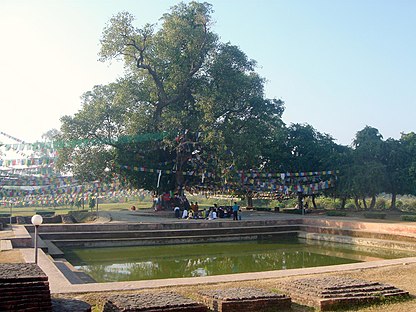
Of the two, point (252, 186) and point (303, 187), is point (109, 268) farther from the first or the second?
point (303, 187)

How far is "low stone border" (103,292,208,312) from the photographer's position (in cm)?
664

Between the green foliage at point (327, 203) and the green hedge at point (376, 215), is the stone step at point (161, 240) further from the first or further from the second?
the green foliage at point (327, 203)

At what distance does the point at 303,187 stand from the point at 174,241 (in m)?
13.0

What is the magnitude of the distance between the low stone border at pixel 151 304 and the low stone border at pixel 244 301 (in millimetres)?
340

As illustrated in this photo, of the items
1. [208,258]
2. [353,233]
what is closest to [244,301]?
[208,258]

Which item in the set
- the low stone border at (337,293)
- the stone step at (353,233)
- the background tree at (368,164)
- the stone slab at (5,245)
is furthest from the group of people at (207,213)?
the low stone border at (337,293)

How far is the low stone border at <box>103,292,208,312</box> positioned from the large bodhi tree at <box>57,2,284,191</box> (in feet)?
67.2

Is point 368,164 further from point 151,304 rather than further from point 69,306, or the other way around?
point 69,306

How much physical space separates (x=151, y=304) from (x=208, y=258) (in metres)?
11.2

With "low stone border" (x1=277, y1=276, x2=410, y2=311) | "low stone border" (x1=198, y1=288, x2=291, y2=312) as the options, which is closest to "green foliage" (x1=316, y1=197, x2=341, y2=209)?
"low stone border" (x1=277, y1=276, x2=410, y2=311)

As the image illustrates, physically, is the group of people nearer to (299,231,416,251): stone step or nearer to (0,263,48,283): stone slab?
(299,231,416,251): stone step

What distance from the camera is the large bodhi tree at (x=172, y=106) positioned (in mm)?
28641

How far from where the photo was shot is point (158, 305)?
6758mm

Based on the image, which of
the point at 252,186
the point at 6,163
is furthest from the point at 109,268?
the point at 252,186
